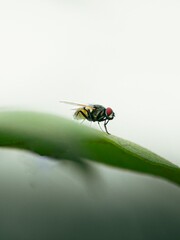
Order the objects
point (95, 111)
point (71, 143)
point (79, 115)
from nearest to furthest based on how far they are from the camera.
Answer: point (71, 143), point (79, 115), point (95, 111)

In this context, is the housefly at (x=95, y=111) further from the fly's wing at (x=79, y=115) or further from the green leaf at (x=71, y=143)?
the green leaf at (x=71, y=143)

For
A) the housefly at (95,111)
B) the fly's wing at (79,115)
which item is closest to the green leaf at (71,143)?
the fly's wing at (79,115)

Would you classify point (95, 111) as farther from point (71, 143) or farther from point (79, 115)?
point (71, 143)

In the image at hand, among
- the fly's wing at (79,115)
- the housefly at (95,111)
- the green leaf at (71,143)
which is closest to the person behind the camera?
the green leaf at (71,143)

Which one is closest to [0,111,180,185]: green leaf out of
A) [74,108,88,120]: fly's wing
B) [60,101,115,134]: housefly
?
[74,108,88,120]: fly's wing

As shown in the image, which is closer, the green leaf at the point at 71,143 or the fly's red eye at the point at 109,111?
the green leaf at the point at 71,143

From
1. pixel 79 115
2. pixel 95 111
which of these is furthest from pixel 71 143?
pixel 95 111
